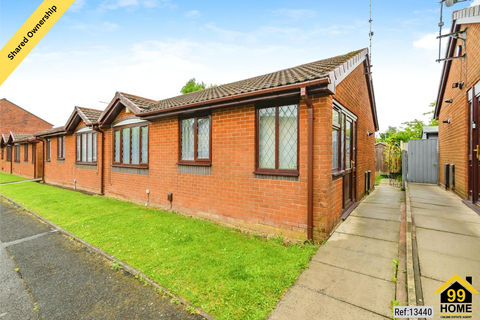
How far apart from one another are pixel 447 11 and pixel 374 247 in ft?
28.4

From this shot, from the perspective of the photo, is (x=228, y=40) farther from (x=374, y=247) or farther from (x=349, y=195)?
(x=374, y=247)

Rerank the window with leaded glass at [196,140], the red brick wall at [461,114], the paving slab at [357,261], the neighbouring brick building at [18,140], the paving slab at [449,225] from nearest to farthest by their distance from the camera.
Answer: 1. the paving slab at [357,261]
2. the paving slab at [449,225]
3. the red brick wall at [461,114]
4. the window with leaded glass at [196,140]
5. the neighbouring brick building at [18,140]

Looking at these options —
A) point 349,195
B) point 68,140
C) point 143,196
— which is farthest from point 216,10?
point 68,140

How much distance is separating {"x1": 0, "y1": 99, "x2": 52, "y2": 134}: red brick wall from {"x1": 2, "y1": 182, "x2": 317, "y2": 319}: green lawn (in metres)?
33.8

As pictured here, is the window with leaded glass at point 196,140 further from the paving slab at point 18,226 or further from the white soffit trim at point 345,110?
the paving slab at point 18,226

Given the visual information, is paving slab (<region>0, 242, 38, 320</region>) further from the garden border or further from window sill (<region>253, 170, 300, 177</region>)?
window sill (<region>253, 170, 300, 177</region>)

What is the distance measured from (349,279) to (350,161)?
4.71m

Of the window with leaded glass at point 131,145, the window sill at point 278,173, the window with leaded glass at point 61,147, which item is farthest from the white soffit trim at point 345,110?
the window with leaded glass at point 61,147

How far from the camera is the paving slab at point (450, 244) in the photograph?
10.8 feet

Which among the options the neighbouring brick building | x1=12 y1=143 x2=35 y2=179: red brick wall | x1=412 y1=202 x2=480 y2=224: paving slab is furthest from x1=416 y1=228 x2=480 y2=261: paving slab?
x1=12 y1=143 x2=35 y2=179: red brick wall

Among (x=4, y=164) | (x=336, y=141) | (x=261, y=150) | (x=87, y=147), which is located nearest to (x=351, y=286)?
(x=261, y=150)

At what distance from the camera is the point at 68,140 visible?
12.8 metres

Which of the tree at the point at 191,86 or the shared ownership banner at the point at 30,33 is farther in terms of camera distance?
the tree at the point at 191,86

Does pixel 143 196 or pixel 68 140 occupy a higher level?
pixel 68 140
